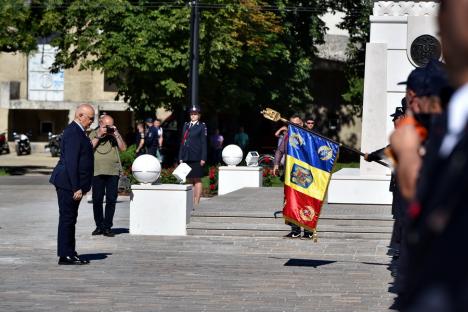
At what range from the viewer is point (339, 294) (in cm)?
1105

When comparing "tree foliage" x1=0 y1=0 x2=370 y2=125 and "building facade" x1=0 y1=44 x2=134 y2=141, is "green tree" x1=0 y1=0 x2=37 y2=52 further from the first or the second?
"building facade" x1=0 y1=44 x2=134 y2=141

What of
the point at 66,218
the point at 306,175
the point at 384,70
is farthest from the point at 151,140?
the point at 66,218

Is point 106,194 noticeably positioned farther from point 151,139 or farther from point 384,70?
point 151,139

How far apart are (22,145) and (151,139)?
23.3 metres

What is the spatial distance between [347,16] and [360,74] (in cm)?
439

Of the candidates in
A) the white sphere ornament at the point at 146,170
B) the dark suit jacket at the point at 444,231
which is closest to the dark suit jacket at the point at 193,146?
the white sphere ornament at the point at 146,170

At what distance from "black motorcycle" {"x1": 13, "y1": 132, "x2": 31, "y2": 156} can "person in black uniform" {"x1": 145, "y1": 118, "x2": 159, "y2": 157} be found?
2263 centimetres

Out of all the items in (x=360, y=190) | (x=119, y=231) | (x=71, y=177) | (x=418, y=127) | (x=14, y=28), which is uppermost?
(x=14, y=28)

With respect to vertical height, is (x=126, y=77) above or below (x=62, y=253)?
above

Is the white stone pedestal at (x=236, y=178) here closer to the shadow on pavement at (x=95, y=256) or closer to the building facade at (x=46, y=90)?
the shadow on pavement at (x=95, y=256)

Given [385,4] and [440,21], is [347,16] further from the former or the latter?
[440,21]

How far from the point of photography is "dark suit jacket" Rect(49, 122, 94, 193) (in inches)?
504

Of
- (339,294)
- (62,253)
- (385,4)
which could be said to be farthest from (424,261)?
(385,4)

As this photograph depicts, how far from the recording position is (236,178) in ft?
83.7
